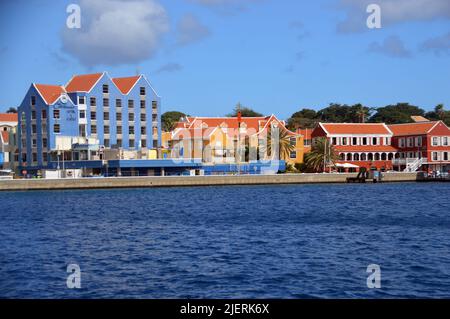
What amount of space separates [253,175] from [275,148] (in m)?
13.2

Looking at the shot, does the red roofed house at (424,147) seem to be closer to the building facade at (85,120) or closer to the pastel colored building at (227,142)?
the pastel colored building at (227,142)

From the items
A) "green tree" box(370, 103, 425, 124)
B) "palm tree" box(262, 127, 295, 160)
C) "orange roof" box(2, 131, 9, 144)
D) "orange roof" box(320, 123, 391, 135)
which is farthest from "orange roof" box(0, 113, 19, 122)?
"green tree" box(370, 103, 425, 124)

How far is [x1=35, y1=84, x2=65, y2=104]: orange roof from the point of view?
99.8 metres

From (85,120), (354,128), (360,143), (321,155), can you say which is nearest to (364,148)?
(360,143)

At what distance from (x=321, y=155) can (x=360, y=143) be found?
9.40 meters

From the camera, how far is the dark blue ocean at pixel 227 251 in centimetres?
2231

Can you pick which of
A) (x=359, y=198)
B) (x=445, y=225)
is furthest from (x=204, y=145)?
(x=445, y=225)

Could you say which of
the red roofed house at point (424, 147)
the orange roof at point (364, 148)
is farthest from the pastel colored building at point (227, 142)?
the red roofed house at point (424, 147)

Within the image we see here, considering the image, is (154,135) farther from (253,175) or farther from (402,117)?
(402,117)

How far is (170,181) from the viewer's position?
300ft

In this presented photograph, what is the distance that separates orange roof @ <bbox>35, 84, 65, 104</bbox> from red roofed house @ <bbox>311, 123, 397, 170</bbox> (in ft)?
139

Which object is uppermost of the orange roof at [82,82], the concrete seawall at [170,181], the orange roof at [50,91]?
the orange roof at [82,82]

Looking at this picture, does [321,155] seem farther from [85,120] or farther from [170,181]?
[85,120]

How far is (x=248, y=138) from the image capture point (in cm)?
10969
